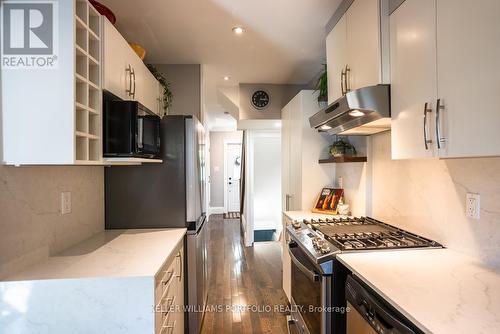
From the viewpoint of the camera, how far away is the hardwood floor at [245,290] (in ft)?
7.83

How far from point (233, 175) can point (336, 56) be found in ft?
19.6

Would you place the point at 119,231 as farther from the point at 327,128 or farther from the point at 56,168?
the point at 327,128

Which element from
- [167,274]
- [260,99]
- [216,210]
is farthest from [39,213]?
[216,210]

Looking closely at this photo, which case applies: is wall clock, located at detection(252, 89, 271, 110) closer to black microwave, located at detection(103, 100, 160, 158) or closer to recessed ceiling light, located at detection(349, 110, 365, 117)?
recessed ceiling light, located at detection(349, 110, 365, 117)

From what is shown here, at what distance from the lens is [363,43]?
1.63 metres

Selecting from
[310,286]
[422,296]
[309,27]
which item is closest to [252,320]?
[310,286]

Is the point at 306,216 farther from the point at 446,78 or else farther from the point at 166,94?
the point at 166,94

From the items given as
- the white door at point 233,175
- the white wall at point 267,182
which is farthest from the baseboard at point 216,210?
the white wall at point 267,182

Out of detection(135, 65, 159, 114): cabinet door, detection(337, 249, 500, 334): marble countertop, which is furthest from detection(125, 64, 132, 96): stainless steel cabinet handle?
detection(337, 249, 500, 334): marble countertop

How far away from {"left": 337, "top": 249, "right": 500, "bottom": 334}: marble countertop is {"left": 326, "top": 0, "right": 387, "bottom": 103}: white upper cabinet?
928 millimetres

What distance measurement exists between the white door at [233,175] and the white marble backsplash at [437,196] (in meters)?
5.56

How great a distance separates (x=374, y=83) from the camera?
1.53 m

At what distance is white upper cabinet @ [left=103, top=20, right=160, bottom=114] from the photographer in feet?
5.07

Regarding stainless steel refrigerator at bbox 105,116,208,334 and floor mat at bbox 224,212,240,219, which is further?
floor mat at bbox 224,212,240,219
